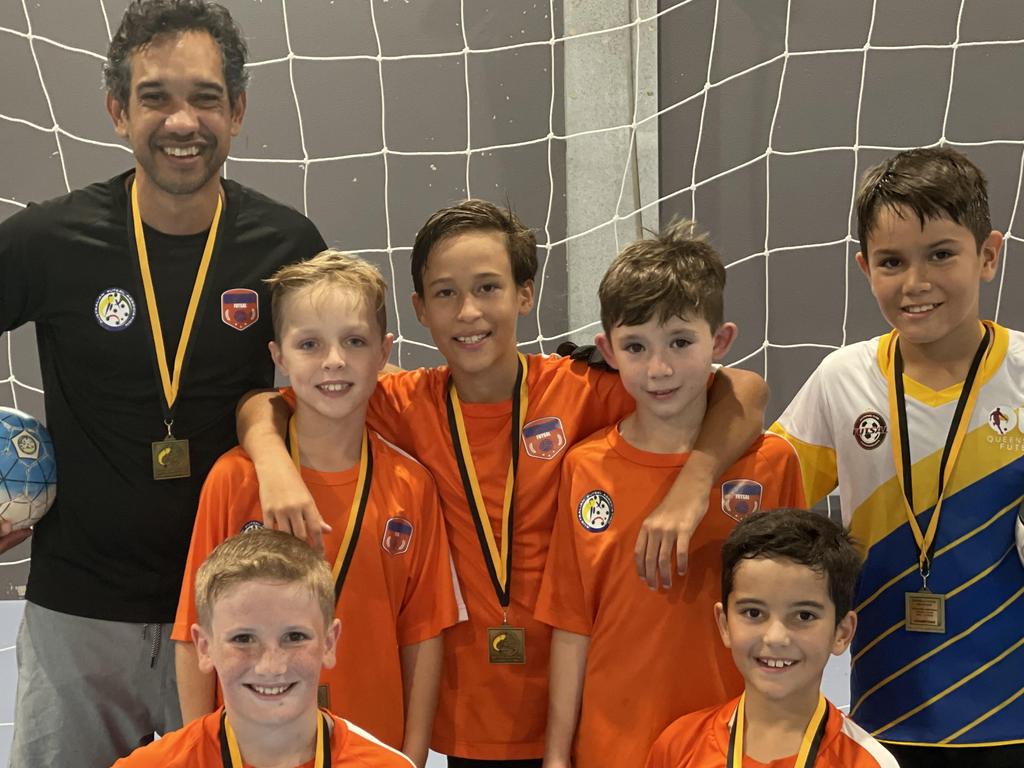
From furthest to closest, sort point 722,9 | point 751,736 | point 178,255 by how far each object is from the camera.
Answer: point 722,9 → point 178,255 → point 751,736

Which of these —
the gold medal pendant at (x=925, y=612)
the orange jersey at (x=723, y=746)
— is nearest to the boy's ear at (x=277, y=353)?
the orange jersey at (x=723, y=746)

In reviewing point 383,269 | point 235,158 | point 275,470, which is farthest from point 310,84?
point 275,470

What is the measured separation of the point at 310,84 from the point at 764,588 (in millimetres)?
3404

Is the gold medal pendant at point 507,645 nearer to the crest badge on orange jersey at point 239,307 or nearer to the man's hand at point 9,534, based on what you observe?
the crest badge on orange jersey at point 239,307

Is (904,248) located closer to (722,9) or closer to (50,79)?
(722,9)

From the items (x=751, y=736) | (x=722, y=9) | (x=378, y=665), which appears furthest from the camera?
(x=722, y=9)

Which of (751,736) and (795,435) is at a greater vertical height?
(795,435)

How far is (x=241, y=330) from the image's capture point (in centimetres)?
246

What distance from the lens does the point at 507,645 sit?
93.7 inches

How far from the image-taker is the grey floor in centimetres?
377

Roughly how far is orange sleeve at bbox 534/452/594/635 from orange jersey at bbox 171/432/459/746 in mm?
187

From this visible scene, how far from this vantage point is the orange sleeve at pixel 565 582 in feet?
7.57

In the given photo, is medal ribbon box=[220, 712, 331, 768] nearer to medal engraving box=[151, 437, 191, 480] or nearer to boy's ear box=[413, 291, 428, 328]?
medal engraving box=[151, 437, 191, 480]

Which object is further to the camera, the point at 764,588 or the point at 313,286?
the point at 313,286
